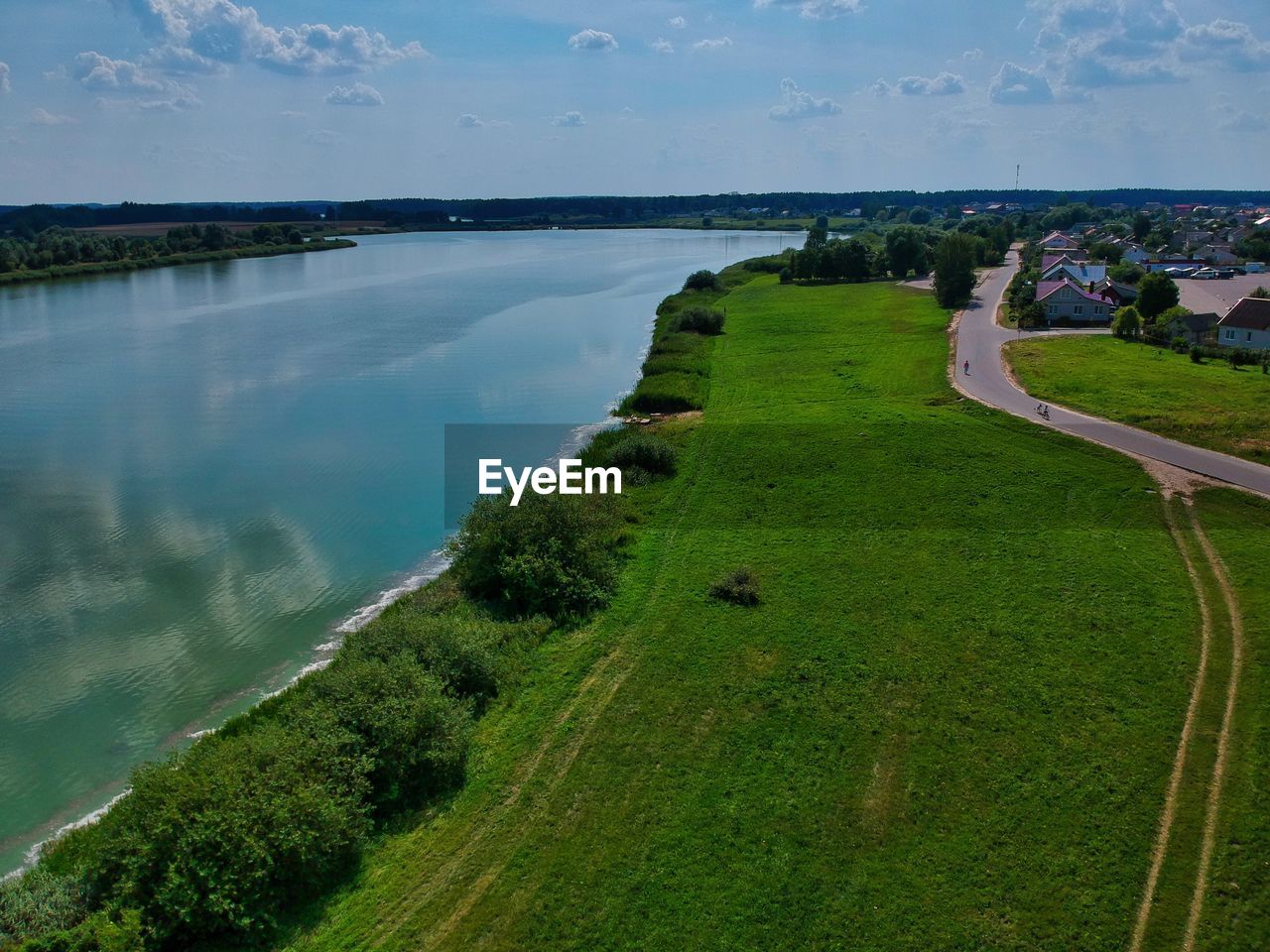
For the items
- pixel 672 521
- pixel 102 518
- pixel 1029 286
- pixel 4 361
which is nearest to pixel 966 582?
pixel 672 521

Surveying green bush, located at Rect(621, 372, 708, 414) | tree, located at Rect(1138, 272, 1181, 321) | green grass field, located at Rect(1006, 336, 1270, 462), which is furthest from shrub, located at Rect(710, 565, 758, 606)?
tree, located at Rect(1138, 272, 1181, 321)

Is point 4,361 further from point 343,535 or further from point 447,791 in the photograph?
point 447,791

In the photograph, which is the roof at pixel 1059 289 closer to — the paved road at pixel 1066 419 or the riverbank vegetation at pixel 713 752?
the paved road at pixel 1066 419

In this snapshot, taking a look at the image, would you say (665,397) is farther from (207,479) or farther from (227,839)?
(227,839)

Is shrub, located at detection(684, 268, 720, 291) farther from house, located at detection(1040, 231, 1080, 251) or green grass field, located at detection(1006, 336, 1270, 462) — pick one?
house, located at detection(1040, 231, 1080, 251)

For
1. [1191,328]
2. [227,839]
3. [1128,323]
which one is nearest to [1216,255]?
[1191,328]
